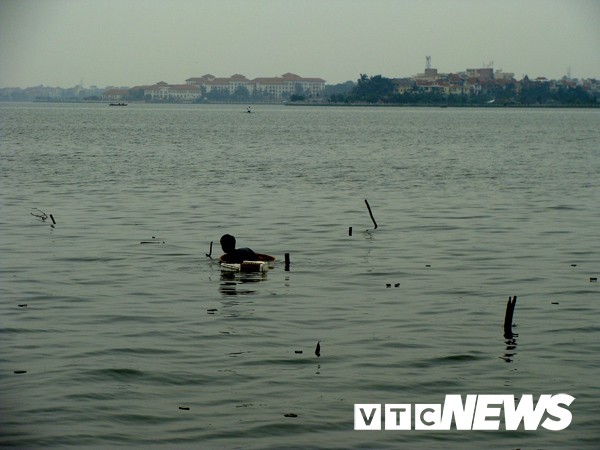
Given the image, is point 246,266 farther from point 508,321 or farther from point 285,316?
point 508,321

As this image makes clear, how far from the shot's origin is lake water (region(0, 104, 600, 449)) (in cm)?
1319

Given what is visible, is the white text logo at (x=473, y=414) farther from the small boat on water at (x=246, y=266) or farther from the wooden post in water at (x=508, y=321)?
the small boat on water at (x=246, y=266)

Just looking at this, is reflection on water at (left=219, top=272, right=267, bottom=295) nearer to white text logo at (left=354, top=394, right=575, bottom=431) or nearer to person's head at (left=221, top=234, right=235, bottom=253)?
person's head at (left=221, top=234, right=235, bottom=253)

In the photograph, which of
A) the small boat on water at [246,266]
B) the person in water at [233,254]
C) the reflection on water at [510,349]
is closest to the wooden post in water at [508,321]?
the reflection on water at [510,349]

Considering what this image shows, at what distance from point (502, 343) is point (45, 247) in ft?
48.9

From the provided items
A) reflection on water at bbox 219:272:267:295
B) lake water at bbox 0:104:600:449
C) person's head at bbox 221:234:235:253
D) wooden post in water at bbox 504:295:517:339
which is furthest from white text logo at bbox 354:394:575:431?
person's head at bbox 221:234:235:253

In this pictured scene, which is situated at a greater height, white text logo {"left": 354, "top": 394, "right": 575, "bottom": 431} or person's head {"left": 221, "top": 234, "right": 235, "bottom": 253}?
person's head {"left": 221, "top": 234, "right": 235, "bottom": 253}

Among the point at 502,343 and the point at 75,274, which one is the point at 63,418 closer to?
the point at 502,343

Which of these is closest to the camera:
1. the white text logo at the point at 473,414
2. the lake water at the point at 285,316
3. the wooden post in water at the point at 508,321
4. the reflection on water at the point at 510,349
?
the white text logo at the point at 473,414

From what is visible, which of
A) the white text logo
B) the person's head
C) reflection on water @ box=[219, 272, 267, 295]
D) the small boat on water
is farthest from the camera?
the person's head

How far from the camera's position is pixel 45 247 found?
2773cm

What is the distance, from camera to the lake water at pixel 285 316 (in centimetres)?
1319

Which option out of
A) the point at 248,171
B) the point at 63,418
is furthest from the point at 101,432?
the point at 248,171

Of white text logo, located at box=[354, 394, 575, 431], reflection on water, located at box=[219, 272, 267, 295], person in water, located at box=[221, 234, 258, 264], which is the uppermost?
person in water, located at box=[221, 234, 258, 264]
